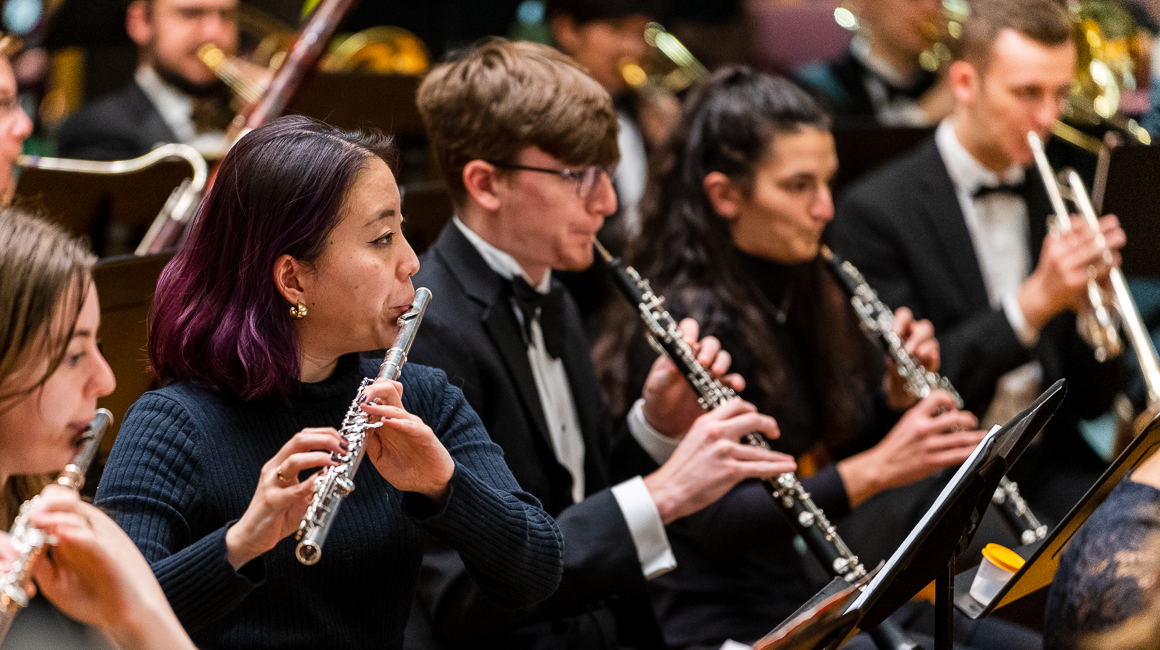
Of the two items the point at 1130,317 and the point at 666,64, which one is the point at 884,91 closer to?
the point at 666,64

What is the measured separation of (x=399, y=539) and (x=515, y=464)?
382 mm

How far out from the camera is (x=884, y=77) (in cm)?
416

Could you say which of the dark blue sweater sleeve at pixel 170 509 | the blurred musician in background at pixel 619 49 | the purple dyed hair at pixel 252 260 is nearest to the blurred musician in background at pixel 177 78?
the blurred musician in background at pixel 619 49

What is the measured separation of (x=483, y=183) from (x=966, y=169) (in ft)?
5.33

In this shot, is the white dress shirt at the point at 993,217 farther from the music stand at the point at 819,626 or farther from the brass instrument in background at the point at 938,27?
the music stand at the point at 819,626

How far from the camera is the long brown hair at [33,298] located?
1268 millimetres

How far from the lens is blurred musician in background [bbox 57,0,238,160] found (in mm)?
3391

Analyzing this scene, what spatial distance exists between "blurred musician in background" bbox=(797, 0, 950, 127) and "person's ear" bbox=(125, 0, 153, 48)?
7.19ft

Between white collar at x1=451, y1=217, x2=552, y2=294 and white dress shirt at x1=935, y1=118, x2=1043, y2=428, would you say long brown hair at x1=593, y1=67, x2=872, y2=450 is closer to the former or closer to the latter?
white collar at x1=451, y1=217, x2=552, y2=294

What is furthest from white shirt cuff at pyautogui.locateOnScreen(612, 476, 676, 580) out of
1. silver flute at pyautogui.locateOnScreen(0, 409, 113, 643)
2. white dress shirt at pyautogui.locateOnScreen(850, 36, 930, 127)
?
white dress shirt at pyautogui.locateOnScreen(850, 36, 930, 127)

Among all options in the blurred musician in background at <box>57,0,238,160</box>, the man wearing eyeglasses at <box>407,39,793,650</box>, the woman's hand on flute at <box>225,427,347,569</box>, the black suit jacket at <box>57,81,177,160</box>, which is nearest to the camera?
the woman's hand on flute at <box>225,427,347,569</box>

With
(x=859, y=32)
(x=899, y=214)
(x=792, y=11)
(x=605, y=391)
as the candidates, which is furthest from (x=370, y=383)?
(x=792, y=11)

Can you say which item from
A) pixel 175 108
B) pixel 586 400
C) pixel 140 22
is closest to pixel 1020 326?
pixel 586 400

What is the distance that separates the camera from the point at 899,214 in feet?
9.66
